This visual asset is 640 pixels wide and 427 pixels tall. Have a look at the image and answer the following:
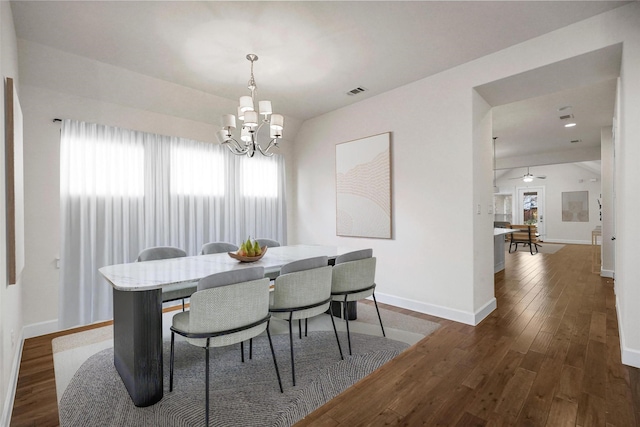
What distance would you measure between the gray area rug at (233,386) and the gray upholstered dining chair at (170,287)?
1.58ft

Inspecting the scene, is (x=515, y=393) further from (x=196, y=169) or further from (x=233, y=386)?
(x=196, y=169)

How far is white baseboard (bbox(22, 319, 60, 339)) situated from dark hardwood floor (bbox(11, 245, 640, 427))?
131 millimetres

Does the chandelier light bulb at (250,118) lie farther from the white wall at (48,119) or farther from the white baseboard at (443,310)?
the white baseboard at (443,310)

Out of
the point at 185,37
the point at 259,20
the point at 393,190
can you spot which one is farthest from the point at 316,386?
the point at 185,37

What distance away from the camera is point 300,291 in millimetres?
2229

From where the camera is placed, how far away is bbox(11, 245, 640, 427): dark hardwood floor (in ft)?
5.75

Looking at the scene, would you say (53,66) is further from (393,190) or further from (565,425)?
(565,425)

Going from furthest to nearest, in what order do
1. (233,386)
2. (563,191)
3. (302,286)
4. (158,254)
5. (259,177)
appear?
(563,191) < (259,177) < (158,254) < (302,286) < (233,386)

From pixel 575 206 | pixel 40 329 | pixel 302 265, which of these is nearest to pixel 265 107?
pixel 302 265

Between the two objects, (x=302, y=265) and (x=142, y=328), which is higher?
(x=302, y=265)

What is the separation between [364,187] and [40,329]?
3.99m

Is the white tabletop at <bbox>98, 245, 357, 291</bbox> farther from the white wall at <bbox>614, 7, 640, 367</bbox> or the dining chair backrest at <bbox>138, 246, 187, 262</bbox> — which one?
the white wall at <bbox>614, 7, 640, 367</bbox>

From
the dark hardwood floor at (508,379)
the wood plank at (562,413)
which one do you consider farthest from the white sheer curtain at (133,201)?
the wood plank at (562,413)

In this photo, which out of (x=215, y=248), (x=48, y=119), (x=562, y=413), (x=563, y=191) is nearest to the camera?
(x=562, y=413)
